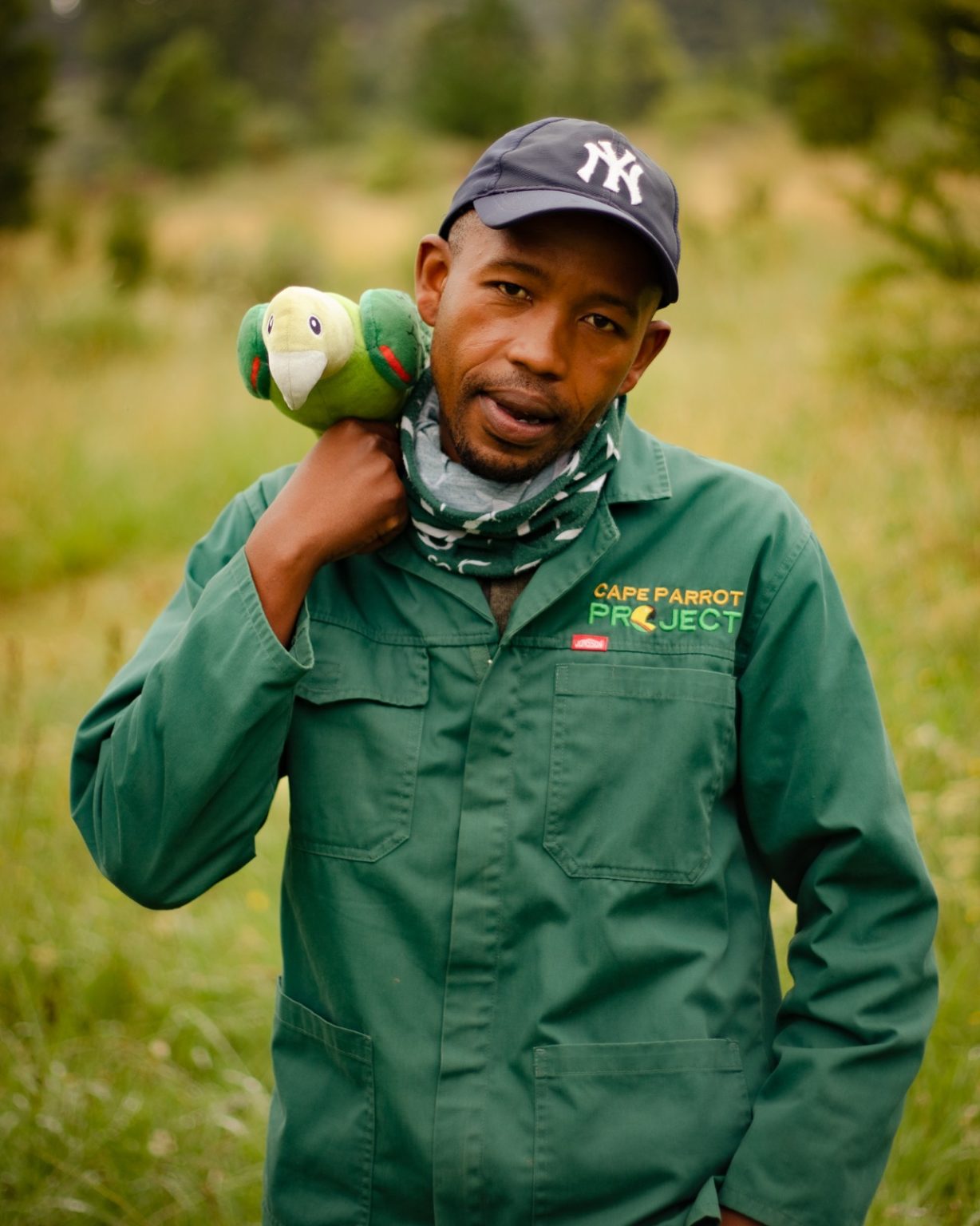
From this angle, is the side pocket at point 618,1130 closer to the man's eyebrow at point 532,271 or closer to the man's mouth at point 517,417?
the man's mouth at point 517,417

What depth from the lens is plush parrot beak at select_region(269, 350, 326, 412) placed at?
149 cm

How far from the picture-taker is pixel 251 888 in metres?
3.56

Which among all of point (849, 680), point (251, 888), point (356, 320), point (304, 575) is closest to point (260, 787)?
point (304, 575)

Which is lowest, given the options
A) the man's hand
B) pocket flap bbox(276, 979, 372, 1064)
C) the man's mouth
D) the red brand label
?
pocket flap bbox(276, 979, 372, 1064)

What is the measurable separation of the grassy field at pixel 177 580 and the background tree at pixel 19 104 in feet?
8.37

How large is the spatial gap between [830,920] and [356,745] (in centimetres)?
68

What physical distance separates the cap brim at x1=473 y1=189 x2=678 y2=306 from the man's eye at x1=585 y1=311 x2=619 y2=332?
0.10 meters

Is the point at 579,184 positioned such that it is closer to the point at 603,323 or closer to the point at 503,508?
the point at 603,323

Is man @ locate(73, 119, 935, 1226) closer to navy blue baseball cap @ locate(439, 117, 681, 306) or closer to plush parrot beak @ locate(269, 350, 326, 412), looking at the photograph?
navy blue baseball cap @ locate(439, 117, 681, 306)

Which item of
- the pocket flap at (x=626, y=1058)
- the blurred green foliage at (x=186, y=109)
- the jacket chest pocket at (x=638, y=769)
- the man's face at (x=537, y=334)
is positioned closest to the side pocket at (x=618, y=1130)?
the pocket flap at (x=626, y=1058)

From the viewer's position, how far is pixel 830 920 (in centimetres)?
144

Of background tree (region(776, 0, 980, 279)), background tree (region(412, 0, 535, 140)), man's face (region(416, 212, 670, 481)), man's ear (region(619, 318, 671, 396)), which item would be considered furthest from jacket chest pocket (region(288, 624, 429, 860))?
background tree (region(412, 0, 535, 140))

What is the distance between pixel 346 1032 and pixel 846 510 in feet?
14.4

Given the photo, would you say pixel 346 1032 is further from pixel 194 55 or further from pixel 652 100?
pixel 652 100
